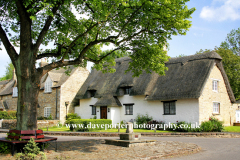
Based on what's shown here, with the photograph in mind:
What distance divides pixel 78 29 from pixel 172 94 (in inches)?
513

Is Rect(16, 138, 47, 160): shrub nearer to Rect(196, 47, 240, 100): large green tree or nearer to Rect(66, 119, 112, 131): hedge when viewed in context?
Rect(66, 119, 112, 131): hedge

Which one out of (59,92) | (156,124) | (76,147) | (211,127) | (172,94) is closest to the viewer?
(76,147)

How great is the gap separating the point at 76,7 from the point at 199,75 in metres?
14.8

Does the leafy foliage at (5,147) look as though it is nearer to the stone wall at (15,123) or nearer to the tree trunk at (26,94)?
the tree trunk at (26,94)

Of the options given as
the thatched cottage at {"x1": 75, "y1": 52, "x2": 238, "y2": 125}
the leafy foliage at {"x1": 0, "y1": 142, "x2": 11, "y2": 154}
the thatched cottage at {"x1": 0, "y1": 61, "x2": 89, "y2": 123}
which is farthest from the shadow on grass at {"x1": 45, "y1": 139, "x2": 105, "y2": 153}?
the thatched cottage at {"x1": 0, "y1": 61, "x2": 89, "y2": 123}

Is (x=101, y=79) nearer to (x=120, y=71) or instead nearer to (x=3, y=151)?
(x=120, y=71)

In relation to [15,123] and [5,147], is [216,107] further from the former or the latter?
[15,123]

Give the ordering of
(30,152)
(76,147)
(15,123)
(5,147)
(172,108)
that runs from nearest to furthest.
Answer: (30,152) < (5,147) < (76,147) < (172,108) < (15,123)

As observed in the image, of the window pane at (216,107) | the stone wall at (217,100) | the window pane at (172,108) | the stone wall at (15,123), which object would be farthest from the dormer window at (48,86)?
the window pane at (216,107)

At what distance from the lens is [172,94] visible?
23.7 metres

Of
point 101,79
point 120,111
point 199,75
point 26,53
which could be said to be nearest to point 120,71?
point 101,79

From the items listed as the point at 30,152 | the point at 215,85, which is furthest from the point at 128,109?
the point at 30,152

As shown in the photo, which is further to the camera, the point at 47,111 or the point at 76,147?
the point at 47,111

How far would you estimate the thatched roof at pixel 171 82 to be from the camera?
23062mm
